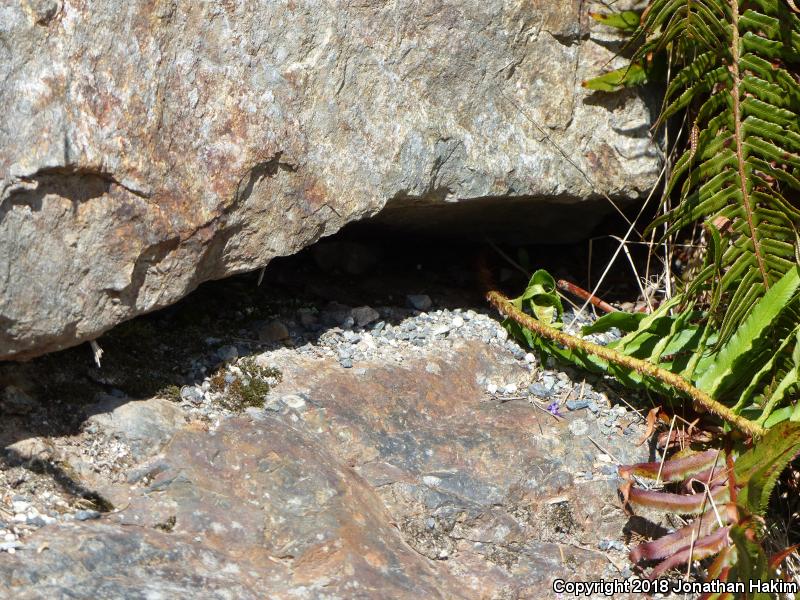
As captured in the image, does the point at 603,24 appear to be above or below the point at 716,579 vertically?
above

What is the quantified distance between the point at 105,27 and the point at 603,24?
1.72 meters

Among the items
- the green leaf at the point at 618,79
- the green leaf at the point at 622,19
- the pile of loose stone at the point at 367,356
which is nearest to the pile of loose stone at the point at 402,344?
the pile of loose stone at the point at 367,356

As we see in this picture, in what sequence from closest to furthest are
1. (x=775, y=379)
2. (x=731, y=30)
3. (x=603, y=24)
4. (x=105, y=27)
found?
(x=105, y=27)
(x=775, y=379)
(x=731, y=30)
(x=603, y=24)

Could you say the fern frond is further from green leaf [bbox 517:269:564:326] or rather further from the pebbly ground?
the pebbly ground

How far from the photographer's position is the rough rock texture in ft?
7.09

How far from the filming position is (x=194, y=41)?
2410mm

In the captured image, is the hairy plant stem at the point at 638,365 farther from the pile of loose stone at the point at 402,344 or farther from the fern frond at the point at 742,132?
the fern frond at the point at 742,132

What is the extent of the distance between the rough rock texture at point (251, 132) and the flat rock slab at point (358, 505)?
0.47 meters

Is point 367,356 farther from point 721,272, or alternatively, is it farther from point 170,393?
point 721,272

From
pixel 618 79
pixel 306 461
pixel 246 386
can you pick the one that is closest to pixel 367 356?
pixel 246 386

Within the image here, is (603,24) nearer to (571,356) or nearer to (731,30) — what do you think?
(731,30)

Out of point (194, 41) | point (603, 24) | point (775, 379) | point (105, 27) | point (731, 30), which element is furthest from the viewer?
point (603, 24)

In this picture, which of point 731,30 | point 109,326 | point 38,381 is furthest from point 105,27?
point 731,30

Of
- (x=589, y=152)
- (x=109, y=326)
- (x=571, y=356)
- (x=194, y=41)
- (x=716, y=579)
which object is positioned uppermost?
(x=194, y=41)
